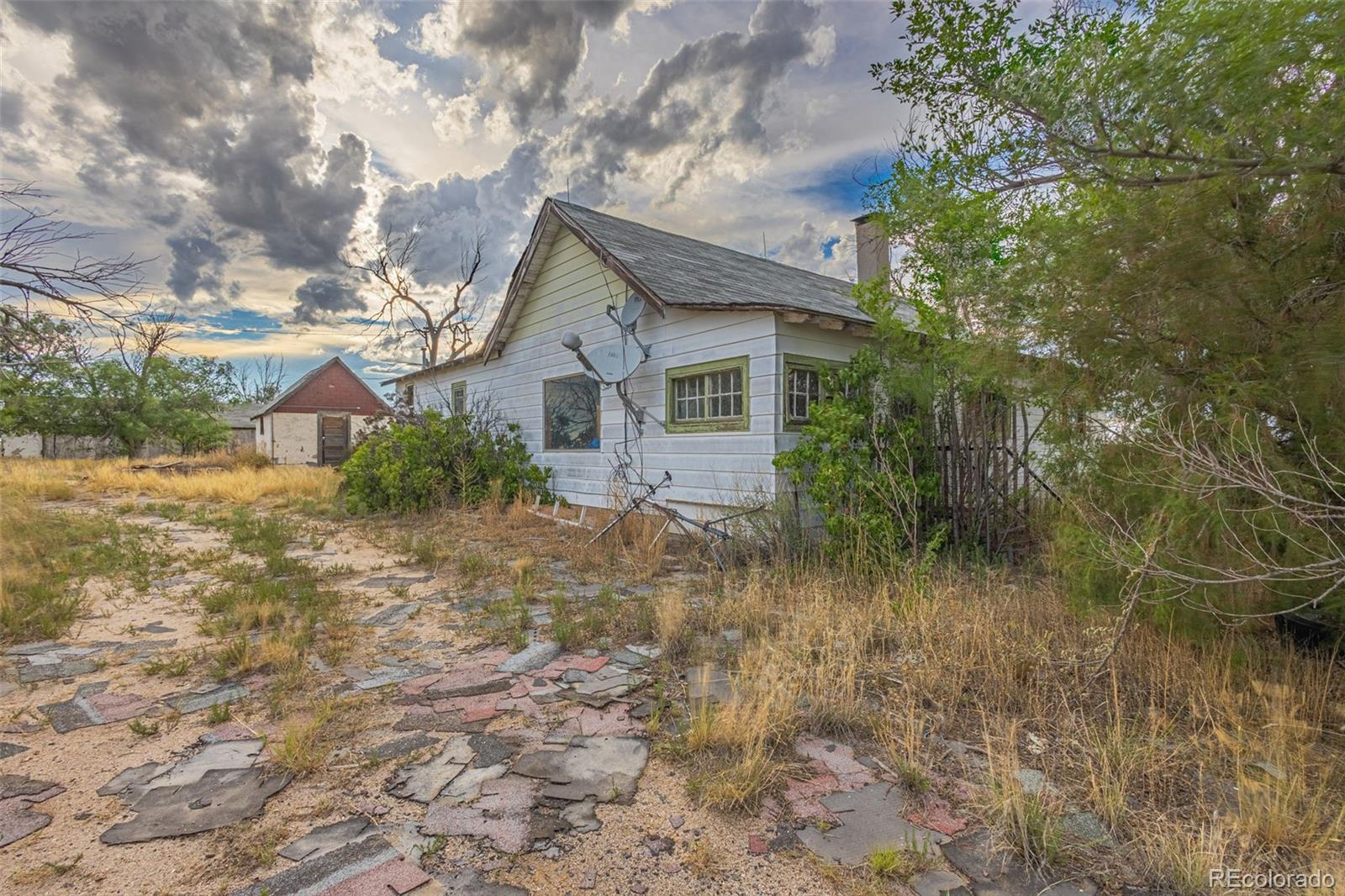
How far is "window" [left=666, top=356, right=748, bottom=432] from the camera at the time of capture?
24.9ft

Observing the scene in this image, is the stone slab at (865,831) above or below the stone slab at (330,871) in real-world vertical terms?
below

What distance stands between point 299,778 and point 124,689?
211 centimetres

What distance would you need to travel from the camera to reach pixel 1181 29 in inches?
107

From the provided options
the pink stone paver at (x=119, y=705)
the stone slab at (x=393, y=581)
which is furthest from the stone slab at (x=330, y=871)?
the stone slab at (x=393, y=581)

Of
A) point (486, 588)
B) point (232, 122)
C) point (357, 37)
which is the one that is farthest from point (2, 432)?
point (486, 588)

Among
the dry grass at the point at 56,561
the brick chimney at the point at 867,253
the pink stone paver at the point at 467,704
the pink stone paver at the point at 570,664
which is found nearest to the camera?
the pink stone paver at the point at 467,704

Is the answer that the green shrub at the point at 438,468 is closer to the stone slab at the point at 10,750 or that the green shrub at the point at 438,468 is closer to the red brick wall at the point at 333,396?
the stone slab at the point at 10,750

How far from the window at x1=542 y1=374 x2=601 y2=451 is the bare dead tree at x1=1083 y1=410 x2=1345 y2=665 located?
306 inches

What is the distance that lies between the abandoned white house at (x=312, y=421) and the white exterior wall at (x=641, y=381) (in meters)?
19.1

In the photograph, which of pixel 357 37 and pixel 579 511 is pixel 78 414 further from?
pixel 579 511

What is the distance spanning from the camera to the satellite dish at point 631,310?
875 cm

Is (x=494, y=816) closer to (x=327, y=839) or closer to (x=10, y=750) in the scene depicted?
(x=327, y=839)

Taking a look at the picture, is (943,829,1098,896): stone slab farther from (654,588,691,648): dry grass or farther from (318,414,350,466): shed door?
(318,414,350,466): shed door
